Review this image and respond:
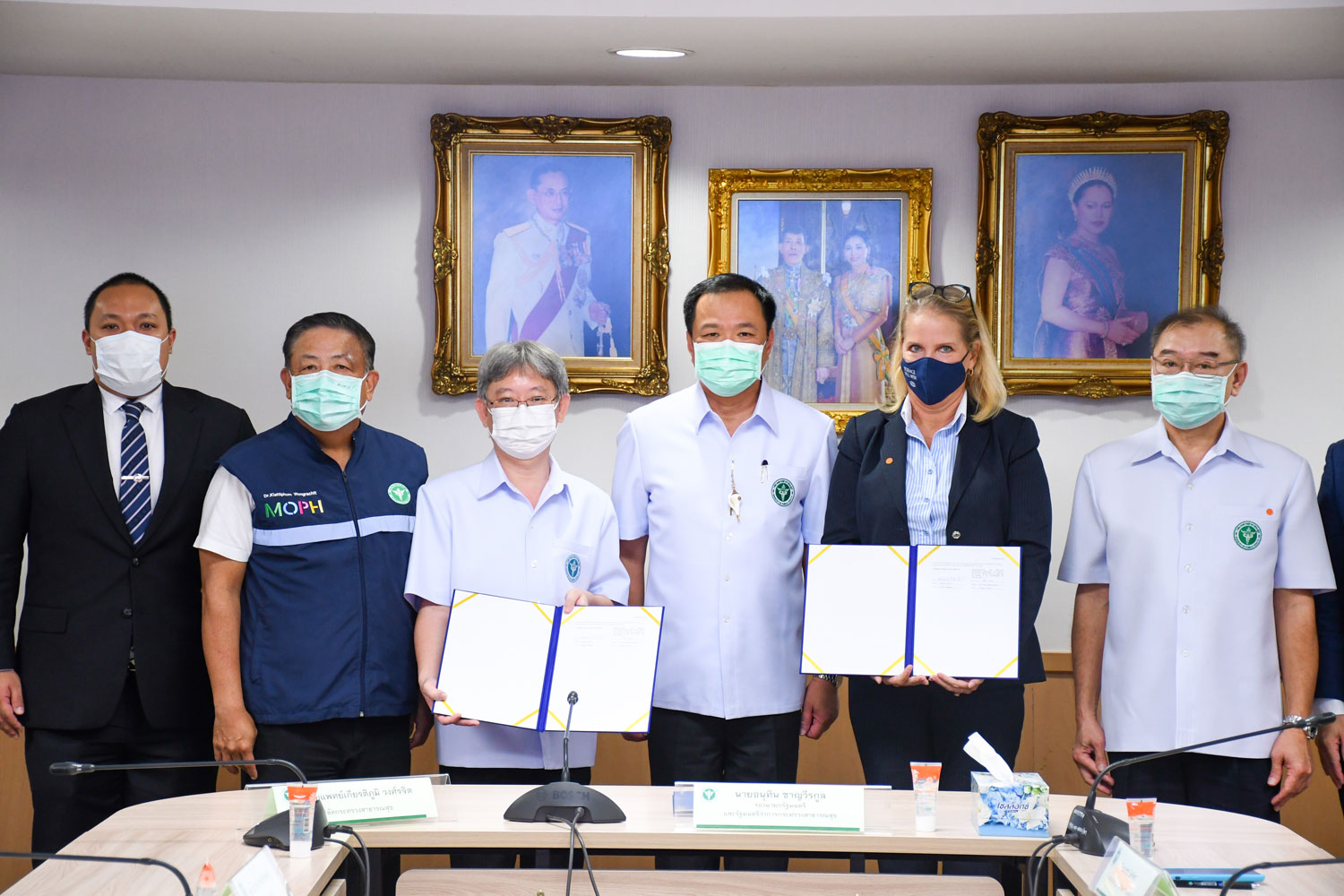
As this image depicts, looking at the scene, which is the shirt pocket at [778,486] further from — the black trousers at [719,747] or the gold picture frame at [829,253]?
the gold picture frame at [829,253]

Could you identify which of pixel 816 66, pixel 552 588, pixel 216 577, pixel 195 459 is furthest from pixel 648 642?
pixel 816 66

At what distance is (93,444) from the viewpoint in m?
2.87

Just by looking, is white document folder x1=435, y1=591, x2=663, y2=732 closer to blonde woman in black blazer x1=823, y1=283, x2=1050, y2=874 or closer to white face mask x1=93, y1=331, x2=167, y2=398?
blonde woman in black blazer x1=823, y1=283, x2=1050, y2=874

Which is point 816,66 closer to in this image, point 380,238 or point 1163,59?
point 1163,59

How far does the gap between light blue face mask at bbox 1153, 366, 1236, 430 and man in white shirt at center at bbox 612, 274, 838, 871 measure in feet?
2.59

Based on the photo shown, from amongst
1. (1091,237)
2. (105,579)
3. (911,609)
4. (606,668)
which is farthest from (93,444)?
(1091,237)

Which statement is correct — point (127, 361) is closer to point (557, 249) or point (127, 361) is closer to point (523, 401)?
point (523, 401)

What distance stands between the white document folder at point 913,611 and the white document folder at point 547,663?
402 mm

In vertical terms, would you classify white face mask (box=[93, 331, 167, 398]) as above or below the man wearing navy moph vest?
above

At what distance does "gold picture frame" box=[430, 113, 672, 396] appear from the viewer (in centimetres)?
380

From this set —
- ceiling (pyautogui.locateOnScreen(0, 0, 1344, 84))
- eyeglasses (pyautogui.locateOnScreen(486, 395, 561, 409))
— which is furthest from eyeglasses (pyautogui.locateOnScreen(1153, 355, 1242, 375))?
eyeglasses (pyautogui.locateOnScreen(486, 395, 561, 409))

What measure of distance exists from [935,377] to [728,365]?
0.49 meters

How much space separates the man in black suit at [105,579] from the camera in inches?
110

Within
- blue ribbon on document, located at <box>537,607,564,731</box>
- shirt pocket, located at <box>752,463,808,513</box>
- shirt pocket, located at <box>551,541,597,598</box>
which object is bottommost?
blue ribbon on document, located at <box>537,607,564,731</box>
